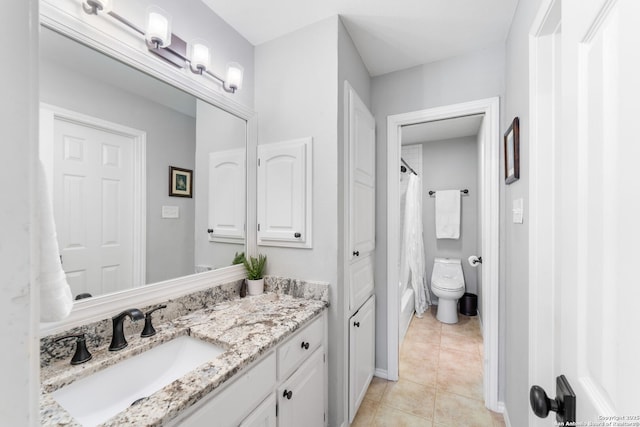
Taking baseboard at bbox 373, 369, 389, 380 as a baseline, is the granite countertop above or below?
above

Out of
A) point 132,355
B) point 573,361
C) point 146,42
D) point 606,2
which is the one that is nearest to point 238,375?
point 132,355

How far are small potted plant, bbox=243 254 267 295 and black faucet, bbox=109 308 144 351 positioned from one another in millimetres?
685

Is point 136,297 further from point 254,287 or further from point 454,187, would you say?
point 454,187

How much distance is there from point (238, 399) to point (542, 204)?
4.56ft

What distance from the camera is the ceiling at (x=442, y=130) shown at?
298cm

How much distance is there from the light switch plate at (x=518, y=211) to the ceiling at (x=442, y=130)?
175 cm

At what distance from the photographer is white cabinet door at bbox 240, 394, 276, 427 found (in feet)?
3.16

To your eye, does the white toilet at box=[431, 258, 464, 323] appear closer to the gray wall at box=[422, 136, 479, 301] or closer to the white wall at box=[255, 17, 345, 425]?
the gray wall at box=[422, 136, 479, 301]

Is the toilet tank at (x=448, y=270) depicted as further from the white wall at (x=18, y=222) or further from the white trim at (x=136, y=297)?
the white wall at (x=18, y=222)

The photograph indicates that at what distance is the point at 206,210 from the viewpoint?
5.07 feet

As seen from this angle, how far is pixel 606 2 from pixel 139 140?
59.8 inches

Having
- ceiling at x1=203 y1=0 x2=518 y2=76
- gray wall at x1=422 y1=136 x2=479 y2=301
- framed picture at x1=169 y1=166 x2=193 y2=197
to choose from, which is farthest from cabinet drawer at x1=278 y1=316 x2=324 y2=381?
gray wall at x1=422 y1=136 x2=479 y2=301

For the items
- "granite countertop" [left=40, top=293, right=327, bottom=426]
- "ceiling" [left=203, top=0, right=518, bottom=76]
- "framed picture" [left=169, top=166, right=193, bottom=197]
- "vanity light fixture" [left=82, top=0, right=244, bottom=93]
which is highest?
"ceiling" [left=203, top=0, right=518, bottom=76]

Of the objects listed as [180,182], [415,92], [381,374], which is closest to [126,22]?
[180,182]
